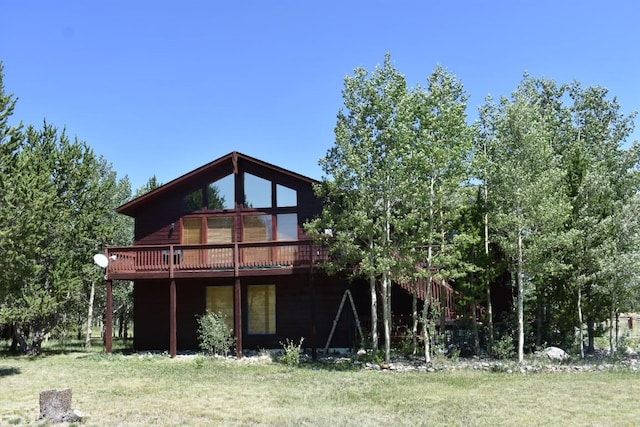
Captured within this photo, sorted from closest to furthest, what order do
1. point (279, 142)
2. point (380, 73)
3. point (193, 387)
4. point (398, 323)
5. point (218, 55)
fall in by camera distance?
point (193, 387), point (380, 73), point (398, 323), point (218, 55), point (279, 142)

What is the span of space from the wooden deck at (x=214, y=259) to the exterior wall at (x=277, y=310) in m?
1.04

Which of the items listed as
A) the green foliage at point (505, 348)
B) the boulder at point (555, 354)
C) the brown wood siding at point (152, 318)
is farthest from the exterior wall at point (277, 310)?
the boulder at point (555, 354)

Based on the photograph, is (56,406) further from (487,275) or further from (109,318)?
(487,275)

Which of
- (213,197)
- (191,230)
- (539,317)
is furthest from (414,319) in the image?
(191,230)

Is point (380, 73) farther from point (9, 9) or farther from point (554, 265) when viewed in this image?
point (9, 9)

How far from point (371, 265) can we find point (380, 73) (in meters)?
5.24

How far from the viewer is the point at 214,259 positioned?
18219 mm

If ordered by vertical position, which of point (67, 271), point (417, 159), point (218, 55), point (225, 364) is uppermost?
point (218, 55)

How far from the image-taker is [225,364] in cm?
1652

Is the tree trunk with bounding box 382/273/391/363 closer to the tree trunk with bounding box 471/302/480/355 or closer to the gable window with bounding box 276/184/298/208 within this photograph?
the tree trunk with bounding box 471/302/480/355

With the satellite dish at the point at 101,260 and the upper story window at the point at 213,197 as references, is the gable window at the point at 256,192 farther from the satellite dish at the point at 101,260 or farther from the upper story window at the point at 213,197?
the satellite dish at the point at 101,260

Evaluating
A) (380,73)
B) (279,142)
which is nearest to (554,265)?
(380,73)

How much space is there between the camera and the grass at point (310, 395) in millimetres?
9688

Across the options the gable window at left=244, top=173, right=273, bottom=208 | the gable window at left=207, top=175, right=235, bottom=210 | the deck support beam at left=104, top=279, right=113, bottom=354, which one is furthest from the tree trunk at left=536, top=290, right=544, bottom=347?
the deck support beam at left=104, top=279, right=113, bottom=354
